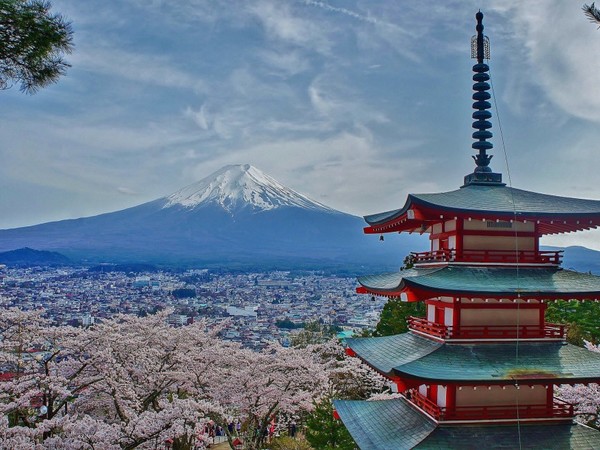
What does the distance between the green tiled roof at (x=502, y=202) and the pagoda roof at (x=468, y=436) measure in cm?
371

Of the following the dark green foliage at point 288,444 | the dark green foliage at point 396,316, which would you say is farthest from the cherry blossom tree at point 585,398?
the dark green foliage at point 396,316

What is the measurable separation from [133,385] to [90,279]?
7573 cm

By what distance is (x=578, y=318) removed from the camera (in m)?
25.0

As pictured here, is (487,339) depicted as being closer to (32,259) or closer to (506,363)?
(506,363)

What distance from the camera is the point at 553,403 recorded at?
10.1 m

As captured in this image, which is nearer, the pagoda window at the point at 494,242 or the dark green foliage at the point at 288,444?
the pagoda window at the point at 494,242

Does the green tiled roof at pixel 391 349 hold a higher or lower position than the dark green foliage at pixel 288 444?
higher

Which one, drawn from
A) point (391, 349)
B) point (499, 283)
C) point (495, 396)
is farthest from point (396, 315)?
point (499, 283)

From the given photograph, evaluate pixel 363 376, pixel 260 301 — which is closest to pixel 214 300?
pixel 260 301

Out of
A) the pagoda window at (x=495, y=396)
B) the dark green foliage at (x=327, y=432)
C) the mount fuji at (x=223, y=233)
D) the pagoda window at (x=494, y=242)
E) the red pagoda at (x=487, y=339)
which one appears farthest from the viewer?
the mount fuji at (x=223, y=233)

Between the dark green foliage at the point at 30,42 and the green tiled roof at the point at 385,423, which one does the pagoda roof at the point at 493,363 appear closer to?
the green tiled roof at the point at 385,423

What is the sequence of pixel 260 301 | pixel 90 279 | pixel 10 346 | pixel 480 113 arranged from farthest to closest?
pixel 90 279 → pixel 260 301 → pixel 10 346 → pixel 480 113

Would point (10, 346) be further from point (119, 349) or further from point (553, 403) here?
point (553, 403)

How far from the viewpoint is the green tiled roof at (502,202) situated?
999cm
